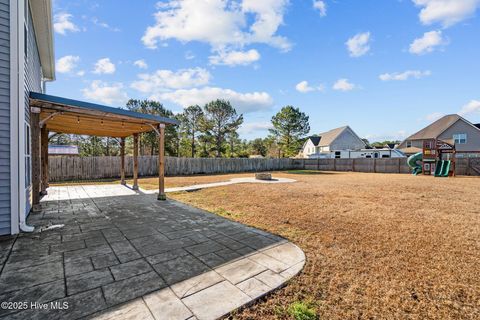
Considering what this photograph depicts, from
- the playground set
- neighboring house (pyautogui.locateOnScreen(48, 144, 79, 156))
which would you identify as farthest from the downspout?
the playground set

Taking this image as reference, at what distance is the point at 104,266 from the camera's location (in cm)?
242

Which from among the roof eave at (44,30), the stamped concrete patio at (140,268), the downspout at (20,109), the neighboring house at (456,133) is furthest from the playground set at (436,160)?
the roof eave at (44,30)

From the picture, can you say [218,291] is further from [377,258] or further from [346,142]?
[346,142]

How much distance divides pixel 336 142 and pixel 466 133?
1205 centimetres

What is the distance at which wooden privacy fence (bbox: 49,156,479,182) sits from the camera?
12289mm

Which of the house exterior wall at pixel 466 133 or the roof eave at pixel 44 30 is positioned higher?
the roof eave at pixel 44 30

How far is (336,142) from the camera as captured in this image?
28141 mm

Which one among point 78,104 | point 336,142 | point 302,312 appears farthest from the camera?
point 336,142

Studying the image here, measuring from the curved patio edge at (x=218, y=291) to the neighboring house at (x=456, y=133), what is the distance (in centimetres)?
2827

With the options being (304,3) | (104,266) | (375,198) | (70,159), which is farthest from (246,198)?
(70,159)

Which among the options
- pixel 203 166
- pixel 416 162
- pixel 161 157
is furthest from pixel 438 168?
pixel 161 157

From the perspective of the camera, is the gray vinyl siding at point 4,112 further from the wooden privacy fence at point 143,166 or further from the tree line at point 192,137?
the tree line at point 192,137

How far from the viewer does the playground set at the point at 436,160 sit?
1527cm

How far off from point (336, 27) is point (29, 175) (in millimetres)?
11865
